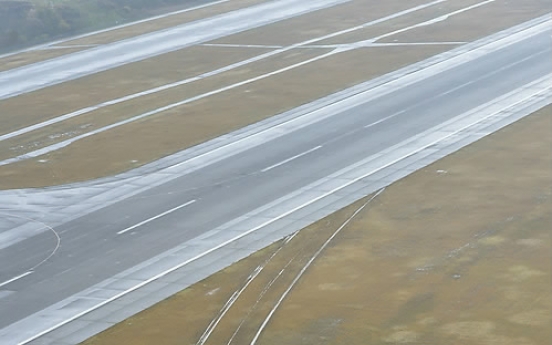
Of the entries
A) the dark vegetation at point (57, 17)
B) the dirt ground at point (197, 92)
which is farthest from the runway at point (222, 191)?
the dark vegetation at point (57, 17)

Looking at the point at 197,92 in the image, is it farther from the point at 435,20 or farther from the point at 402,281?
the point at 402,281

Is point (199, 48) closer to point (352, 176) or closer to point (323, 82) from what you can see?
point (323, 82)

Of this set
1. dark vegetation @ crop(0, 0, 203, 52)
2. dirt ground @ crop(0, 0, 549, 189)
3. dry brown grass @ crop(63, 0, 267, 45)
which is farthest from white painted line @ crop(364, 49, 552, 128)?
dark vegetation @ crop(0, 0, 203, 52)

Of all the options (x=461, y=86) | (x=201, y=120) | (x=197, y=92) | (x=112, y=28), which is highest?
(x=112, y=28)

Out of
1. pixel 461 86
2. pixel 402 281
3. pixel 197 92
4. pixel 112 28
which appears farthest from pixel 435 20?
pixel 402 281

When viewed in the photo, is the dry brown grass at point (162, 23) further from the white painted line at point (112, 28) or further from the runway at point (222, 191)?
the runway at point (222, 191)

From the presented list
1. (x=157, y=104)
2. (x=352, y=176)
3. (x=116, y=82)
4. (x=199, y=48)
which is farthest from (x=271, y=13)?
(x=352, y=176)
